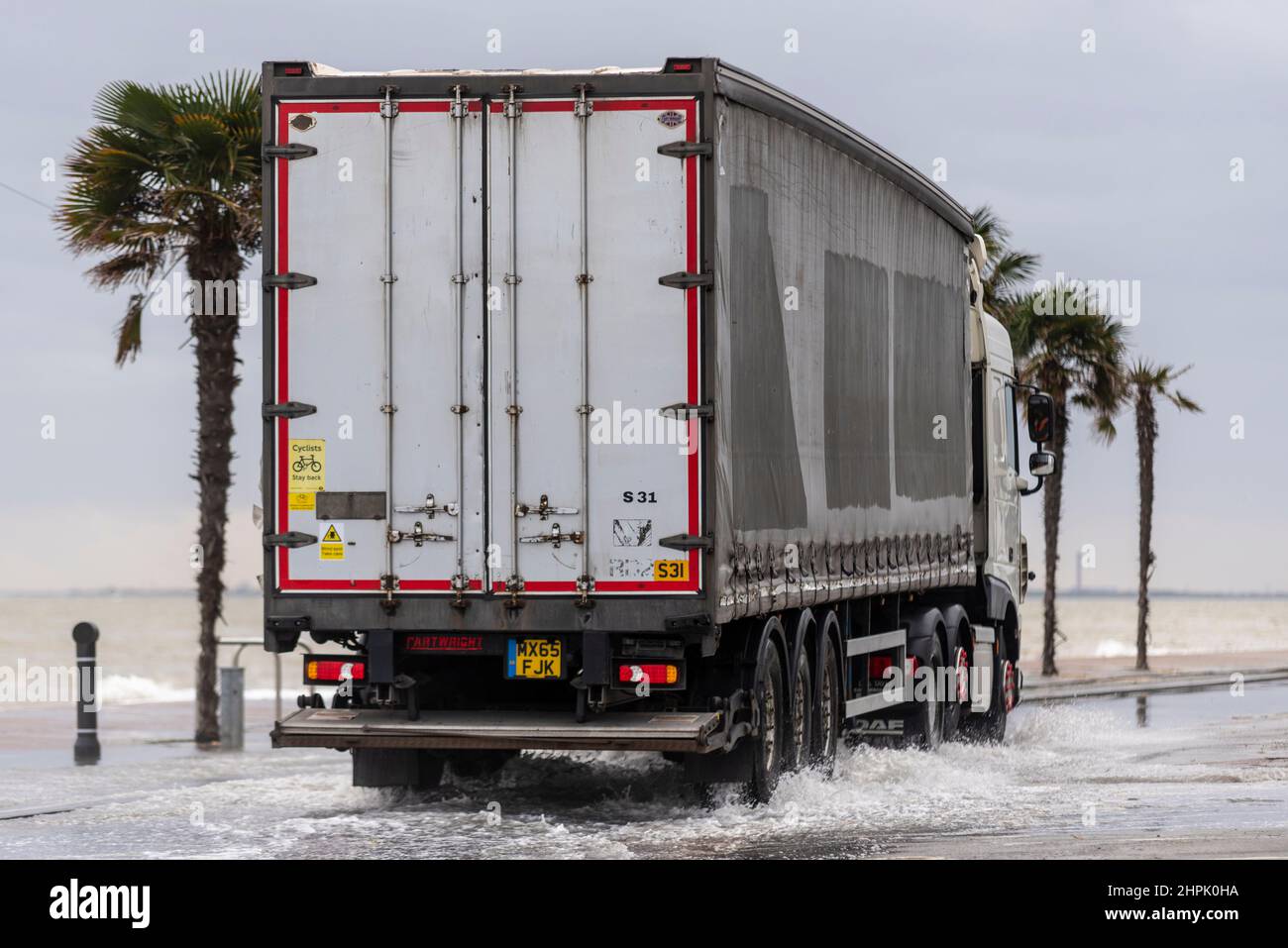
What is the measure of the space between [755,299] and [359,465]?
2.65 metres

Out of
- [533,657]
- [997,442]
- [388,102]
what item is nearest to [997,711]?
[997,442]

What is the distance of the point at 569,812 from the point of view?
13141 millimetres

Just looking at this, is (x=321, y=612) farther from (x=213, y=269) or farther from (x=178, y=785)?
(x=213, y=269)

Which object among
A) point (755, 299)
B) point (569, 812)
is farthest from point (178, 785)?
point (755, 299)

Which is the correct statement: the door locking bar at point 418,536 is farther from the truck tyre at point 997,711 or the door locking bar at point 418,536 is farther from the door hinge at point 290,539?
the truck tyre at point 997,711

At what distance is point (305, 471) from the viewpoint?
12273 mm

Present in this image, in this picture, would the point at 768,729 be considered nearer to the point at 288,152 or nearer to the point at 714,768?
the point at 714,768

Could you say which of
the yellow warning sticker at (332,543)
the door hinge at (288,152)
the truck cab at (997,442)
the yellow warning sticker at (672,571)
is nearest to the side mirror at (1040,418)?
the truck cab at (997,442)

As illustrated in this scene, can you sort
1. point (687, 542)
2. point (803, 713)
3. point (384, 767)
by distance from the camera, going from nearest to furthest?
1. point (687, 542)
2. point (384, 767)
3. point (803, 713)

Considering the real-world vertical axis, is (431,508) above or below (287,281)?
below

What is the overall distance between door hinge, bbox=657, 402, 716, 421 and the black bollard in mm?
8621

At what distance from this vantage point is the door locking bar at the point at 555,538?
11959 millimetres

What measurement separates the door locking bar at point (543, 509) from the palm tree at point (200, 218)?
9199mm

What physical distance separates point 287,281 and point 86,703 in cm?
784
